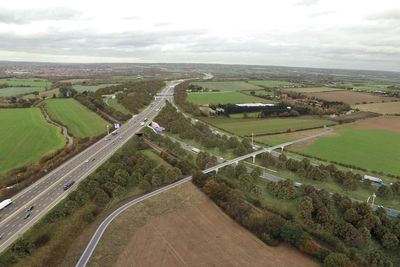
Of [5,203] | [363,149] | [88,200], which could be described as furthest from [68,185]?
[363,149]

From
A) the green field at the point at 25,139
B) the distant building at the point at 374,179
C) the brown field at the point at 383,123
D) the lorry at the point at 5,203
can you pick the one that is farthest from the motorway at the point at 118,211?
the brown field at the point at 383,123

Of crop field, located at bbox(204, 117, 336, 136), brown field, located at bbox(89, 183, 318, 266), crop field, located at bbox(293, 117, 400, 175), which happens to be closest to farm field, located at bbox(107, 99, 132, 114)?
crop field, located at bbox(204, 117, 336, 136)

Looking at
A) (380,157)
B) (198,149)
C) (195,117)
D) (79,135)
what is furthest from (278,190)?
(195,117)

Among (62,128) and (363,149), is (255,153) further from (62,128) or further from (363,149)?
(62,128)

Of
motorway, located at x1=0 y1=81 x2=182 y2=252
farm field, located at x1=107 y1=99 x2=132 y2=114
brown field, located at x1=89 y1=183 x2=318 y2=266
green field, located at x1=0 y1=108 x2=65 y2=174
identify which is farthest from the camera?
farm field, located at x1=107 y1=99 x2=132 y2=114

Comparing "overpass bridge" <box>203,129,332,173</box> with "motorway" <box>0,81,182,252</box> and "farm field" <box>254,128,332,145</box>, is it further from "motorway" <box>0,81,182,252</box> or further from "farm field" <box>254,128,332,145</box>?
"motorway" <box>0,81,182,252</box>

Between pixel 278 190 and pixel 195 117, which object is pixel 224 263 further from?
pixel 195 117

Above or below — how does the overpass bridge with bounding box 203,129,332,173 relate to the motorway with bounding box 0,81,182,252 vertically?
above
